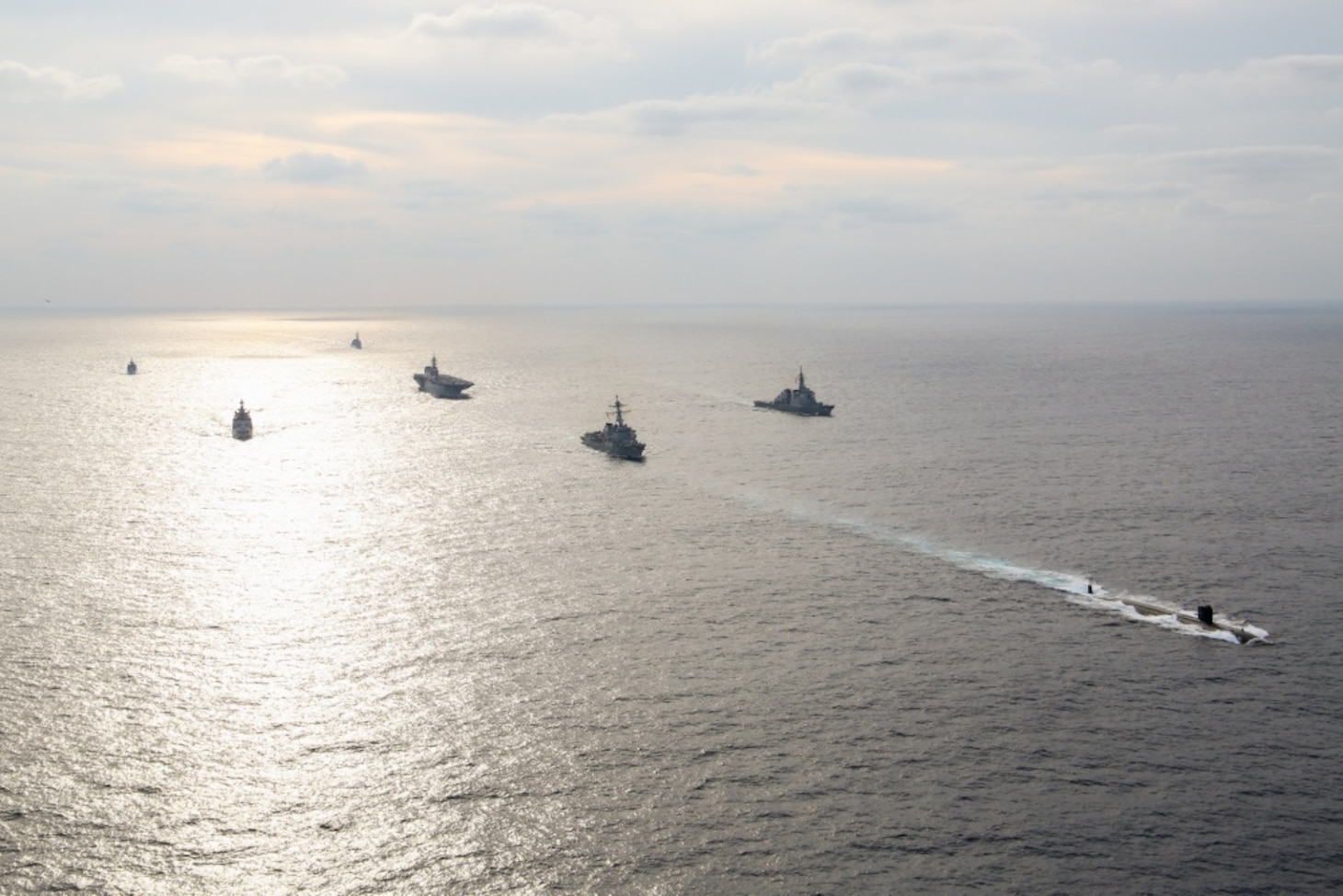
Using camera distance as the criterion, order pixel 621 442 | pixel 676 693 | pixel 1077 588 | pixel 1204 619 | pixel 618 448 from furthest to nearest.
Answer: pixel 618 448 → pixel 621 442 → pixel 1077 588 → pixel 1204 619 → pixel 676 693

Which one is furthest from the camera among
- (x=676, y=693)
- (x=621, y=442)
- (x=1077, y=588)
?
(x=621, y=442)

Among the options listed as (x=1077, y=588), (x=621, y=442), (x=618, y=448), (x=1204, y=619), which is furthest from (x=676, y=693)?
(x=618, y=448)

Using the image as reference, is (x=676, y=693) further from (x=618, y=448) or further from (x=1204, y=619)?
(x=618, y=448)

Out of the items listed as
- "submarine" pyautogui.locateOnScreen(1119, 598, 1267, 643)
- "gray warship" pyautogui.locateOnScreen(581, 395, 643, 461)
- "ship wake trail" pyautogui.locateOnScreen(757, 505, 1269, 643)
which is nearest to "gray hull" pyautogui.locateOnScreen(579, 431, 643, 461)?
"gray warship" pyautogui.locateOnScreen(581, 395, 643, 461)

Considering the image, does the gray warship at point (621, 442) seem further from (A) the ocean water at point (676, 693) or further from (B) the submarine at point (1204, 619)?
(B) the submarine at point (1204, 619)

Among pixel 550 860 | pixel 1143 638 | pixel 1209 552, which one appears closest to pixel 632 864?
pixel 550 860

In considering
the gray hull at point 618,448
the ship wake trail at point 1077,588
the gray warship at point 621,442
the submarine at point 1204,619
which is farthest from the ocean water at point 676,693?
the gray warship at point 621,442

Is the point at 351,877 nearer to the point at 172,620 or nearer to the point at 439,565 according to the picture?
the point at 172,620

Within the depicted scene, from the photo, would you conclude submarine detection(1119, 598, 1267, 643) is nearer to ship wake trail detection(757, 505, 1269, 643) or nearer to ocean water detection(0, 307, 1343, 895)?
ship wake trail detection(757, 505, 1269, 643)
